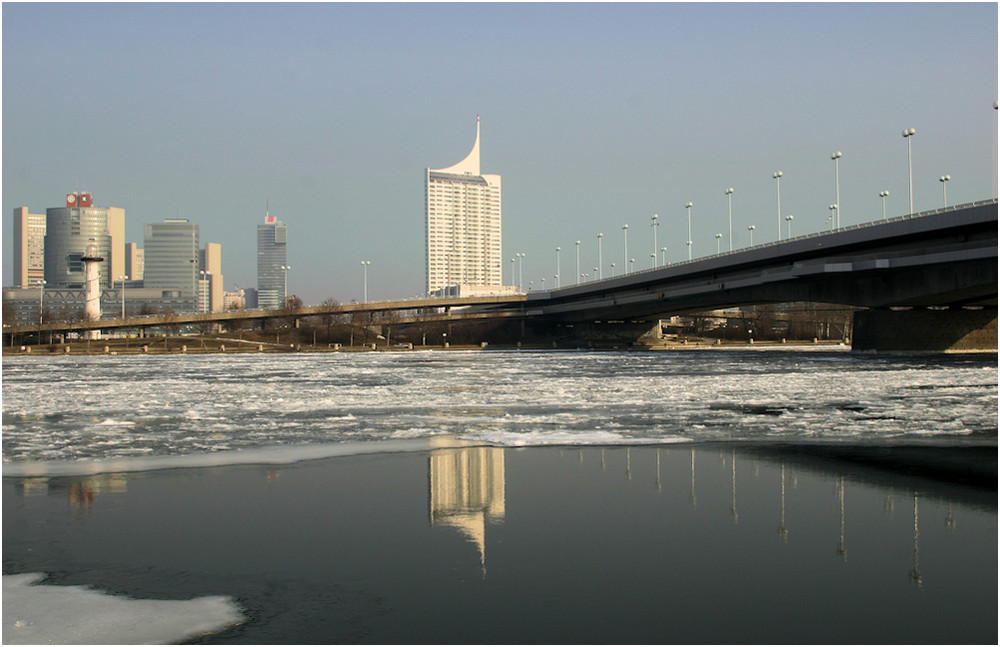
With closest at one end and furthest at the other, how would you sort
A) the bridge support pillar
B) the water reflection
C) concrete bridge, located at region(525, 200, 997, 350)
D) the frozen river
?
the water reflection, the frozen river, concrete bridge, located at region(525, 200, 997, 350), the bridge support pillar

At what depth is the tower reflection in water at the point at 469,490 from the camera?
34.3ft

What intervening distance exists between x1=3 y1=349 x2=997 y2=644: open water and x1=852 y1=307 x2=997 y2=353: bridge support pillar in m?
51.1

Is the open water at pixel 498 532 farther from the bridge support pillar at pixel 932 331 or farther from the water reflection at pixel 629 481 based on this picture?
the bridge support pillar at pixel 932 331

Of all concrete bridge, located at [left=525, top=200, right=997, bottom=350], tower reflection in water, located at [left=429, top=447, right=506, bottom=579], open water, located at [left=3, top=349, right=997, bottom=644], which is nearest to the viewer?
open water, located at [left=3, top=349, right=997, bottom=644]

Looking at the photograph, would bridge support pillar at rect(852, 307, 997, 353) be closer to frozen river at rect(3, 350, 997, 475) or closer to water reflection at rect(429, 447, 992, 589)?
frozen river at rect(3, 350, 997, 475)

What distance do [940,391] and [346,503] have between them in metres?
22.8

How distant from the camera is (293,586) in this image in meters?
8.18

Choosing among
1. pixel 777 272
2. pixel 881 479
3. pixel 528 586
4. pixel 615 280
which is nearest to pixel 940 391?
pixel 881 479

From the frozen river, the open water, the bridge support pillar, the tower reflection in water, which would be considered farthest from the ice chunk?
the bridge support pillar

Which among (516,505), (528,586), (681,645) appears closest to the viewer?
(681,645)

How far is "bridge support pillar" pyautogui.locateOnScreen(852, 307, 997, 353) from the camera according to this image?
68188 mm

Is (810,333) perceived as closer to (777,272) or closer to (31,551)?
(777,272)

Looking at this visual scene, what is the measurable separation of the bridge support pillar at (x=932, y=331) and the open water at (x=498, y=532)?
51124 mm

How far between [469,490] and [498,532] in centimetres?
244
